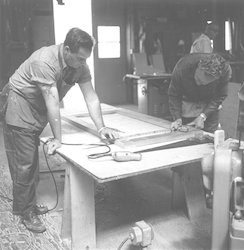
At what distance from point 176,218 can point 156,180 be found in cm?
78

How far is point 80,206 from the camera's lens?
78.8 inches

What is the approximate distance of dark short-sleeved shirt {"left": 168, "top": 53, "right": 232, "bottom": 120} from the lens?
9.08ft

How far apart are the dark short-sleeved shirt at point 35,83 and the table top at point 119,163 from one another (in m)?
Answer: 0.17

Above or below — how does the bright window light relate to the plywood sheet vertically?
above

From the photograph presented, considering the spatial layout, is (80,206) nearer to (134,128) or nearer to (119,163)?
(119,163)

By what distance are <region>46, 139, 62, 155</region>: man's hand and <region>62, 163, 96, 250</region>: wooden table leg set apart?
5.8 inches

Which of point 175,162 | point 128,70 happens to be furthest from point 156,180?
point 128,70

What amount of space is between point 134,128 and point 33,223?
3.04ft

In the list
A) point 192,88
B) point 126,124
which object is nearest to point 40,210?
point 126,124

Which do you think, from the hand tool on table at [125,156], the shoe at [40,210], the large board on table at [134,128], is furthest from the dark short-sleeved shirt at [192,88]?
the shoe at [40,210]

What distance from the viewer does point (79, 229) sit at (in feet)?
6.70

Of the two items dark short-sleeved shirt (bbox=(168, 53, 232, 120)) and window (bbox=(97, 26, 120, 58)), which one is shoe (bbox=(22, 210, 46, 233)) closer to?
dark short-sleeved shirt (bbox=(168, 53, 232, 120))

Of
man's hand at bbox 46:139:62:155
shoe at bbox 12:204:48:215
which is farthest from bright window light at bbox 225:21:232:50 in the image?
man's hand at bbox 46:139:62:155

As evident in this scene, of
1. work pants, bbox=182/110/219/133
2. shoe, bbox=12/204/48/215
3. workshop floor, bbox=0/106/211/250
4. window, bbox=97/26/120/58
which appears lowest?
workshop floor, bbox=0/106/211/250
